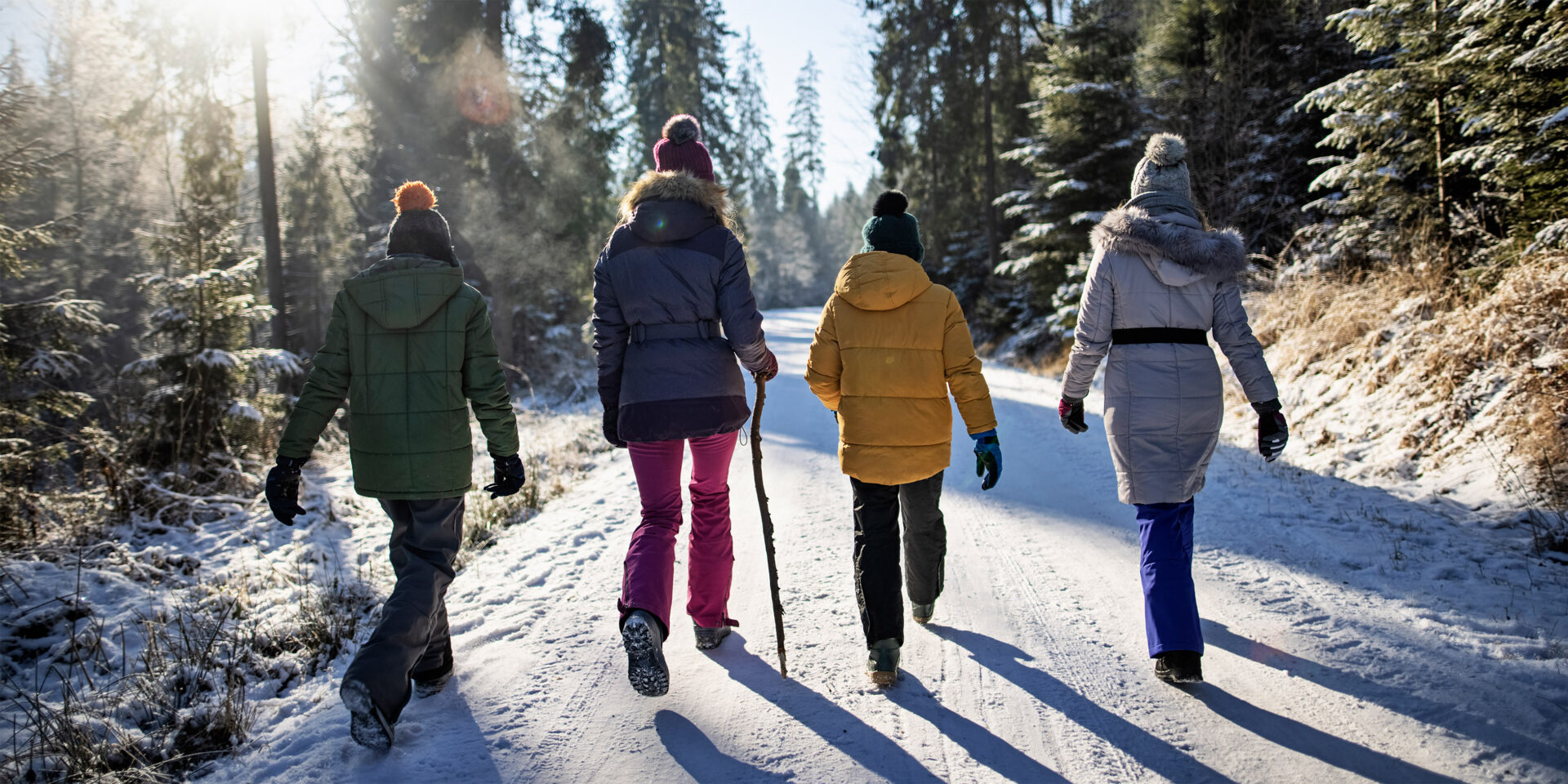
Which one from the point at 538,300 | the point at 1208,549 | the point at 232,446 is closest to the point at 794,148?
the point at 538,300

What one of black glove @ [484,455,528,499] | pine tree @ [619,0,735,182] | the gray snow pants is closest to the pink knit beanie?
black glove @ [484,455,528,499]

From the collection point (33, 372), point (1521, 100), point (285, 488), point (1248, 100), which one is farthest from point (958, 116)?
point (285, 488)

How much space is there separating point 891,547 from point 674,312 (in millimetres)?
1416

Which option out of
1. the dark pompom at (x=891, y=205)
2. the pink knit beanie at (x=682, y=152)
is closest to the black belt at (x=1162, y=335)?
the dark pompom at (x=891, y=205)

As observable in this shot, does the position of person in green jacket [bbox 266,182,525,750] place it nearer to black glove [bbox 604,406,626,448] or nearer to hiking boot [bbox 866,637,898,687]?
black glove [bbox 604,406,626,448]

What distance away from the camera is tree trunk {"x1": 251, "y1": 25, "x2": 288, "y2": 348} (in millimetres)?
13086

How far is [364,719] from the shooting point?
2.55m

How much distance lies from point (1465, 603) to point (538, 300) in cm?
1844

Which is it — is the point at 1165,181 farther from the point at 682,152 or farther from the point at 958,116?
the point at 958,116

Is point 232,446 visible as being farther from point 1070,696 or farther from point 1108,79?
point 1108,79

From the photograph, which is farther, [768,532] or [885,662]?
[768,532]

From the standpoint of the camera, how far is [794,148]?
55.8 metres

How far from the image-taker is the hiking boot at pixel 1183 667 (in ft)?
9.77

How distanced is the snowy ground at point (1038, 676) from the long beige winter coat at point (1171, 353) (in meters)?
0.91
